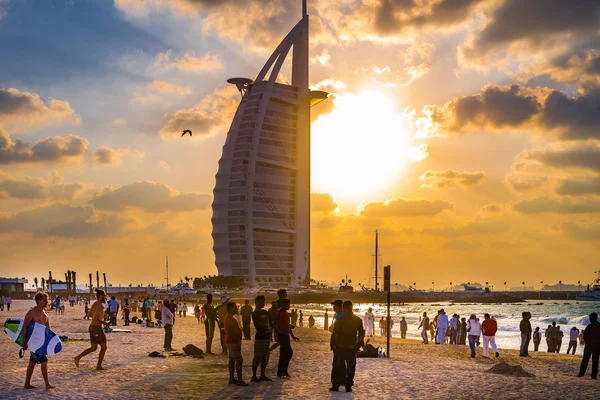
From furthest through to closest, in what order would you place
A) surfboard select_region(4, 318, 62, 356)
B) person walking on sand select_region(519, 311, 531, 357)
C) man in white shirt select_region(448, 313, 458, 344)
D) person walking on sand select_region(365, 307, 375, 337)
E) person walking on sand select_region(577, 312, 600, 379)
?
person walking on sand select_region(365, 307, 375, 337)
man in white shirt select_region(448, 313, 458, 344)
person walking on sand select_region(519, 311, 531, 357)
person walking on sand select_region(577, 312, 600, 379)
surfboard select_region(4, 318, 62, 356)

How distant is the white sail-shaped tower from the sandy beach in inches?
5099

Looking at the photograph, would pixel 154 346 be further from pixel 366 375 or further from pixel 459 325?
pixel 459 325

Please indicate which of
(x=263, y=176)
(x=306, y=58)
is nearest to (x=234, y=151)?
(x=263, y=176)

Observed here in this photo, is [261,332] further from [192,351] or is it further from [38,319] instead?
[192,351]

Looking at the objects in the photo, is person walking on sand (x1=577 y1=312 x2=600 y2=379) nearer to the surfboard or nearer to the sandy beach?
the sandy beach

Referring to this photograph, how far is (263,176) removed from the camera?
6171 inches

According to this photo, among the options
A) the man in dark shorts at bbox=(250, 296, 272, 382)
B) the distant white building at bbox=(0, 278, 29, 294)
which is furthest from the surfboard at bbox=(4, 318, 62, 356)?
the distant white building at bbox=(0, 278, 29, 294)

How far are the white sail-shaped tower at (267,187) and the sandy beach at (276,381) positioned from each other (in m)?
130

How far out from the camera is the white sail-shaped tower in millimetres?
153625

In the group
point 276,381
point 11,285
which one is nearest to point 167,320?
point 276,381

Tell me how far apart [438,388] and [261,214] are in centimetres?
14155

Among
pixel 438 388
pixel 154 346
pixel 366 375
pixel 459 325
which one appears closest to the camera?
pixel 438 388

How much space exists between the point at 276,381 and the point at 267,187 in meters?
142

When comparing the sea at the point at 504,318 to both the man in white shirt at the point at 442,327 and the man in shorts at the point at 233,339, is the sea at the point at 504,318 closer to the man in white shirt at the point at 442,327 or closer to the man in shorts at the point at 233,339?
the man in white shirt at the point at 442,327
